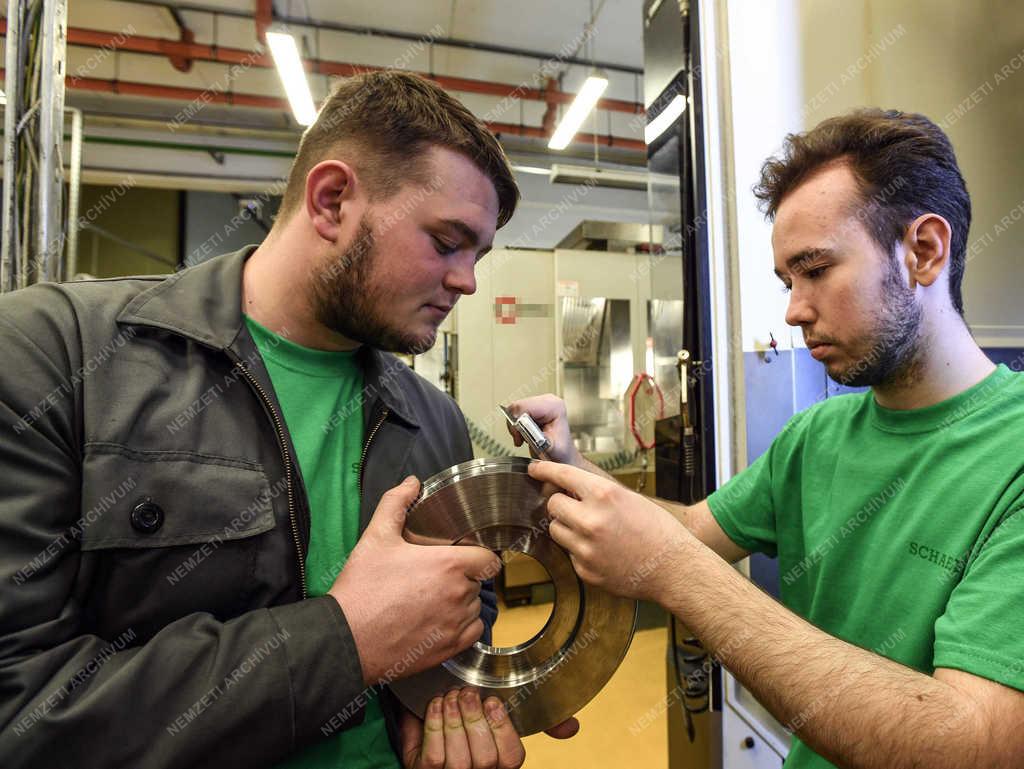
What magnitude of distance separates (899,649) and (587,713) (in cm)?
214

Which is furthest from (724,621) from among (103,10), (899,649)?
(103,10)

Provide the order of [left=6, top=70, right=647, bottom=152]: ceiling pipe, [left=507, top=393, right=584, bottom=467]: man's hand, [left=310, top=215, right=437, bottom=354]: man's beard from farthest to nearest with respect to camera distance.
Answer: [left=6, top=70, right=647, bottom=152]: ceiling pipe < [left=507, top=393, right=584, bottom=467]: man's hand < [left=310, top=215, right=437, bottom=354]: man's beard

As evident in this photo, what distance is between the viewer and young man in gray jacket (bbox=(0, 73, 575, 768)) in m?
0.63

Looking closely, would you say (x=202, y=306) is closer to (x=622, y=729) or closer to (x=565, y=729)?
(x=565, y=729)

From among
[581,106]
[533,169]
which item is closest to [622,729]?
[581,106]

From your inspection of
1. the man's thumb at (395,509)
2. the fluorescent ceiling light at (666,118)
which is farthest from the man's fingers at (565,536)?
the fluorescent ceiling light at (666,118)

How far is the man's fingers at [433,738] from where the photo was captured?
79cm

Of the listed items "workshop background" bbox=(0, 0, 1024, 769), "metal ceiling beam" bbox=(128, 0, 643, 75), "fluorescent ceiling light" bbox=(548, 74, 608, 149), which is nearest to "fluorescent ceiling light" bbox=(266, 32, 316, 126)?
"workshop background" bbox=(0, 0, 1024, 769)

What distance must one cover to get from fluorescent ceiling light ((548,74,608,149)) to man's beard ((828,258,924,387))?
2.92 meters

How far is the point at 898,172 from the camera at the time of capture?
97 centimetres

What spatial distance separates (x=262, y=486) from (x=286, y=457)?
2.1 inches

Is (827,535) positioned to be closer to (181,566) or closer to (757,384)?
(757,384)

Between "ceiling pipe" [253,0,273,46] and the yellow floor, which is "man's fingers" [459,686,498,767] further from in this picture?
"ceiling pipe" [253,0,273,46]

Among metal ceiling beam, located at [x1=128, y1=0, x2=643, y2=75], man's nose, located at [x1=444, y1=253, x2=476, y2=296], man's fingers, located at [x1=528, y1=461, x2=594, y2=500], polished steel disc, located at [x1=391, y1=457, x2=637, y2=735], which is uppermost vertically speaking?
metal ceiling beam, located at [x1=128, y1=0, x2=643, y2=75]
